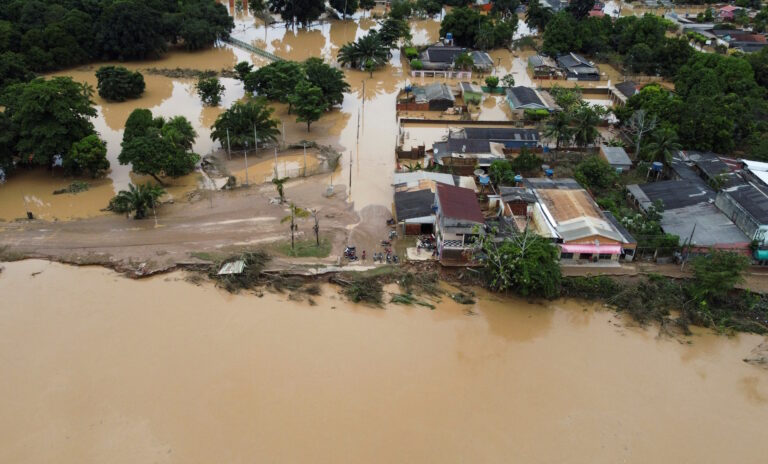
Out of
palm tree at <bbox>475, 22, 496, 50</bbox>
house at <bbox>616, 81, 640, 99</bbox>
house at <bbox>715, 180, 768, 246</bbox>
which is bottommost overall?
house at <bbox>715, 180, 768, 246</bbox>

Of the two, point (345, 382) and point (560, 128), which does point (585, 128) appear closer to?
point (560, 128)

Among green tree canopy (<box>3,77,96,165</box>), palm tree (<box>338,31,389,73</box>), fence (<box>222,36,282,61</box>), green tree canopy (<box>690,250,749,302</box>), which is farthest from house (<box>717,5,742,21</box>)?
green tree canopy (<box>3,77,96,165</box>)

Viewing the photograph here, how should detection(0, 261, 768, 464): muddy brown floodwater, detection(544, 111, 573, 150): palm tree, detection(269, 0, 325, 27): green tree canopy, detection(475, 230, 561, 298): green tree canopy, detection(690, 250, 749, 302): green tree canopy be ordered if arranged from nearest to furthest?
1. detection(0, 261, 768, 464): muddy brown floodwater
2. detection(690, 250, 749, 302): green tree canopy
3. detection(475, 230, 561, 298): green tree canopy
4. detection(544, 111, 573, 150): palm tree
5. detection(269, 0, 325, 27): green tree canopy

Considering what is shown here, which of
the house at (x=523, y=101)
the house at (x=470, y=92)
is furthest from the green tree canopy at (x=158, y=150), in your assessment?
the house at (x=523, y=101)

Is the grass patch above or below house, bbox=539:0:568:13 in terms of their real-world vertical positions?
below

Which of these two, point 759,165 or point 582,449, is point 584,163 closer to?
point 759,165

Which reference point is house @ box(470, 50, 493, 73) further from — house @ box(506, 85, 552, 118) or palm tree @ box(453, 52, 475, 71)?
house @ box(506, 85, 552, 118)

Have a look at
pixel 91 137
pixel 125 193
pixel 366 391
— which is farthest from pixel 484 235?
pixel 91 137
